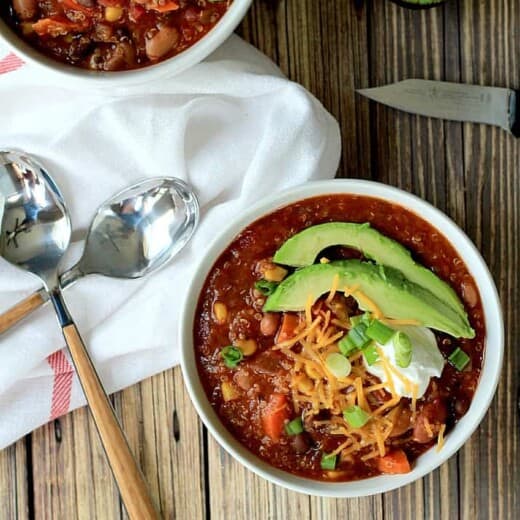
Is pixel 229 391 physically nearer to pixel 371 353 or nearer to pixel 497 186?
pixel 371 353

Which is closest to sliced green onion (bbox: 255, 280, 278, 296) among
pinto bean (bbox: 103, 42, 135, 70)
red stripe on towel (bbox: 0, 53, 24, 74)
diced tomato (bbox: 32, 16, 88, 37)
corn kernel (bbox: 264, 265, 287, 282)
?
corn kernel (bbox: 264, 265, 287, 282)

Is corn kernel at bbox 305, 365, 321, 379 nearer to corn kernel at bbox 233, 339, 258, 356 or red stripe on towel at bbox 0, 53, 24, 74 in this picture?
corn kernel at bbox 233, 339, 258, 356

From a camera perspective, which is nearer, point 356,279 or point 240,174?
point 356,279

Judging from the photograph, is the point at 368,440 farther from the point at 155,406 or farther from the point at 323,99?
the point at 323,99

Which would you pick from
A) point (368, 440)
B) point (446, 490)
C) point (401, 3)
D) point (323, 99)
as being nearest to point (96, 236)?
point (323, 99)

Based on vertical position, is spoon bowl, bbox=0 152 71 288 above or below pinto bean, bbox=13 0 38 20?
→ below
